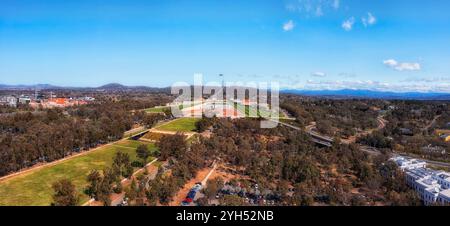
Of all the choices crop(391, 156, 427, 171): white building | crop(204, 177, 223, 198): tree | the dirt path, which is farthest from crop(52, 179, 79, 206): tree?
crop(391, 156, 427, 171): white building

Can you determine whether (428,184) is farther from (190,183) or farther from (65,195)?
(65,195)

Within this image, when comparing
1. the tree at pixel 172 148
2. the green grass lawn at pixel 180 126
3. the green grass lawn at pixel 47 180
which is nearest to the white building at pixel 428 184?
the tree at pixel 172 148

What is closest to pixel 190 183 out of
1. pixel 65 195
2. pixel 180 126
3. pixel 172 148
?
pixel 172 148

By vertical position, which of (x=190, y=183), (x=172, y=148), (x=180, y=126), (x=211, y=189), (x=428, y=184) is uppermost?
(x=180, y=126)

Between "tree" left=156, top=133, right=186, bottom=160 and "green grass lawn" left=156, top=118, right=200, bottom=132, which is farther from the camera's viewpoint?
"green grass lawn" left=156, top=118, right=200, bottom=132

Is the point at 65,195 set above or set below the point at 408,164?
above

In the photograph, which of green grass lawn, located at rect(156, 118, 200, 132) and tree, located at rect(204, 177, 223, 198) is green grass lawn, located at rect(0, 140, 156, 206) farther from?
green grass lawn, located at rect(156, 118, 200, 132)
